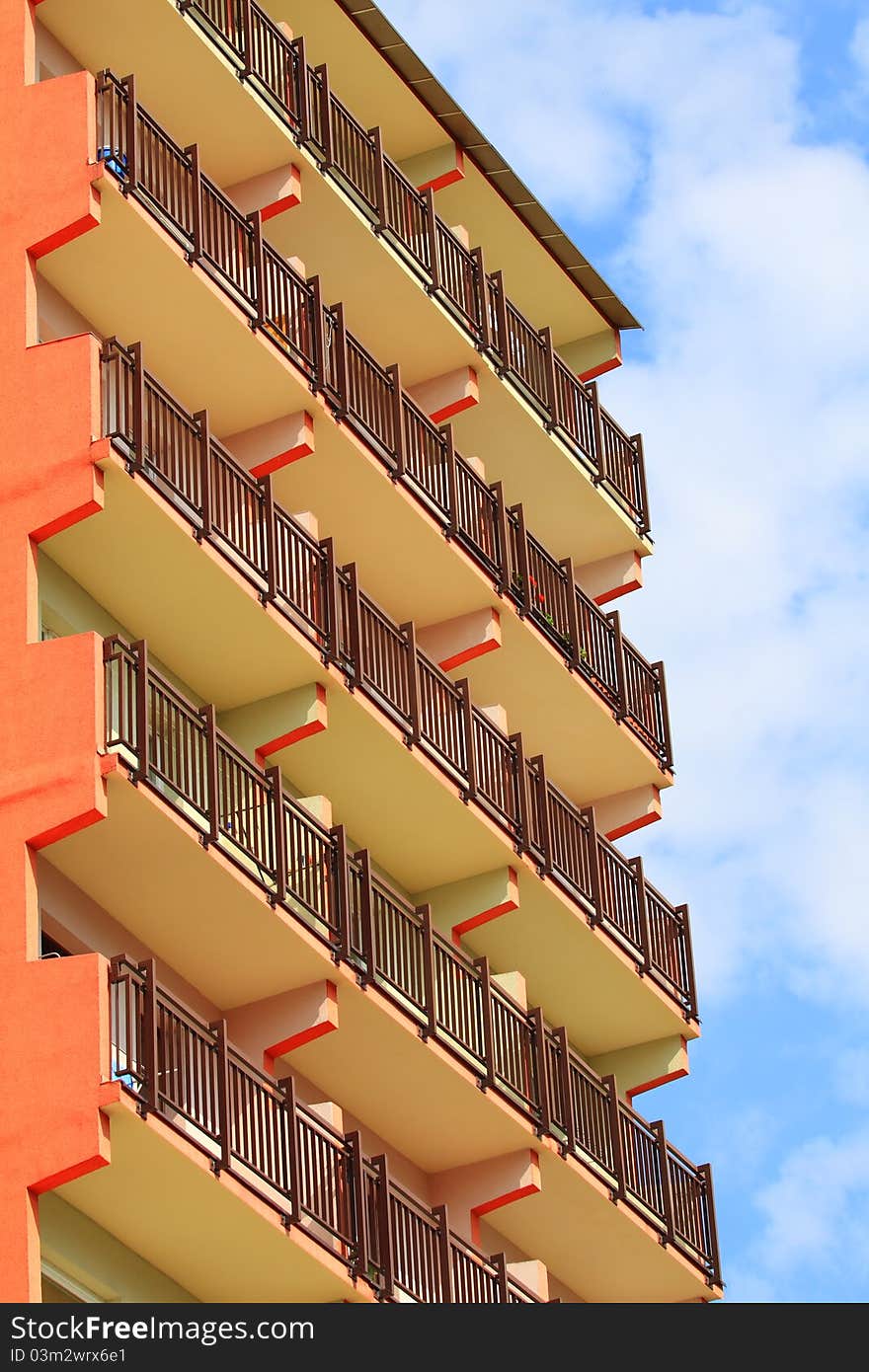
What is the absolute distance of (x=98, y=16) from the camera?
105 feet

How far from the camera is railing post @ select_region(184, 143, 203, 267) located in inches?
1220

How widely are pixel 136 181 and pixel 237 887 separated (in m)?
7.37

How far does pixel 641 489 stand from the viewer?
41.8 m

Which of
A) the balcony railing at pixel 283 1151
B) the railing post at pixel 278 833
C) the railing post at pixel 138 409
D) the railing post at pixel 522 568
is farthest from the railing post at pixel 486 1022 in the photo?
the railing post at pixel 138 409

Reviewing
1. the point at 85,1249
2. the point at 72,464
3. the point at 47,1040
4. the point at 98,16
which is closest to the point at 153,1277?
the point at 85,1249

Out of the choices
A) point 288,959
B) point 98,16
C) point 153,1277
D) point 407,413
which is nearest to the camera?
point 153,1277

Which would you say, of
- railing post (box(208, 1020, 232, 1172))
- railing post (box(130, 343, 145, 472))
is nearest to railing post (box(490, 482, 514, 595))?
railing post (box(130, 343, 145, 472))

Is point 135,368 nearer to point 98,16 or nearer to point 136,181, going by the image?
point 136,181

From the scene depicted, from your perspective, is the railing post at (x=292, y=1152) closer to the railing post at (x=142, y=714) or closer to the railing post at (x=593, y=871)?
the railing post at (x=142, y=714)

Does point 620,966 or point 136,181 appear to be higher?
point 136,181

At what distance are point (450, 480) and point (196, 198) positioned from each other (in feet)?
19.3

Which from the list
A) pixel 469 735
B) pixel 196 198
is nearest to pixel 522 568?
pixel 469 735

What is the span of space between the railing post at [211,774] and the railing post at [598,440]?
13108mm

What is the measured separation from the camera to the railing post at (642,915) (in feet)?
123
